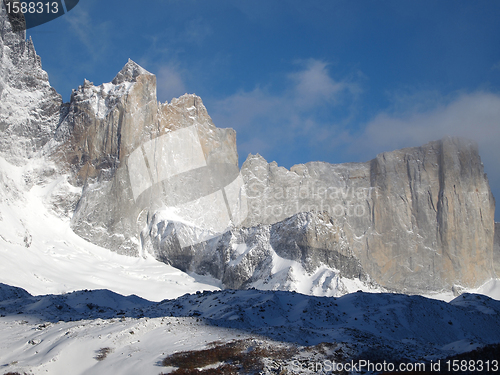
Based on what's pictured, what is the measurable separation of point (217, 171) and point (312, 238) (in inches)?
1601

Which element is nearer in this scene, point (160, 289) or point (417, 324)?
point (417, 324)

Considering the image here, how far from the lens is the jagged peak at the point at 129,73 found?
114m

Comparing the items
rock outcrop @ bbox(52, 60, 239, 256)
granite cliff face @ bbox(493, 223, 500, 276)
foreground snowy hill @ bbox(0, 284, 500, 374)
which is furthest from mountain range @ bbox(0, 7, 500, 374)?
granite cliff face @ bbox(493, 223, 500, 276)

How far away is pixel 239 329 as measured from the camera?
94.2ft

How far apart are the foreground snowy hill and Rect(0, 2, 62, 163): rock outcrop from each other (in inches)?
2752

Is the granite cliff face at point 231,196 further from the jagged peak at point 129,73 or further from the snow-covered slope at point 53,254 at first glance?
the snow-covered slope at point 53,254

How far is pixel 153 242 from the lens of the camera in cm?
10481

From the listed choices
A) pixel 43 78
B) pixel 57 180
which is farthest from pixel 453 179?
pixel 43 78

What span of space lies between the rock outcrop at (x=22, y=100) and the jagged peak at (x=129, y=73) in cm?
1557

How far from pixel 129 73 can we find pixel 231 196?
3962 cm

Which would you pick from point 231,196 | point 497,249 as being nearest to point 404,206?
point 497,249

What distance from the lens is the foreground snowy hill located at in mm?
22250

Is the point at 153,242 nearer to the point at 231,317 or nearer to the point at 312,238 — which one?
the point at 312,238

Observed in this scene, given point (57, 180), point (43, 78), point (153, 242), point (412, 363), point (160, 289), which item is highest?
point (43, 78)
